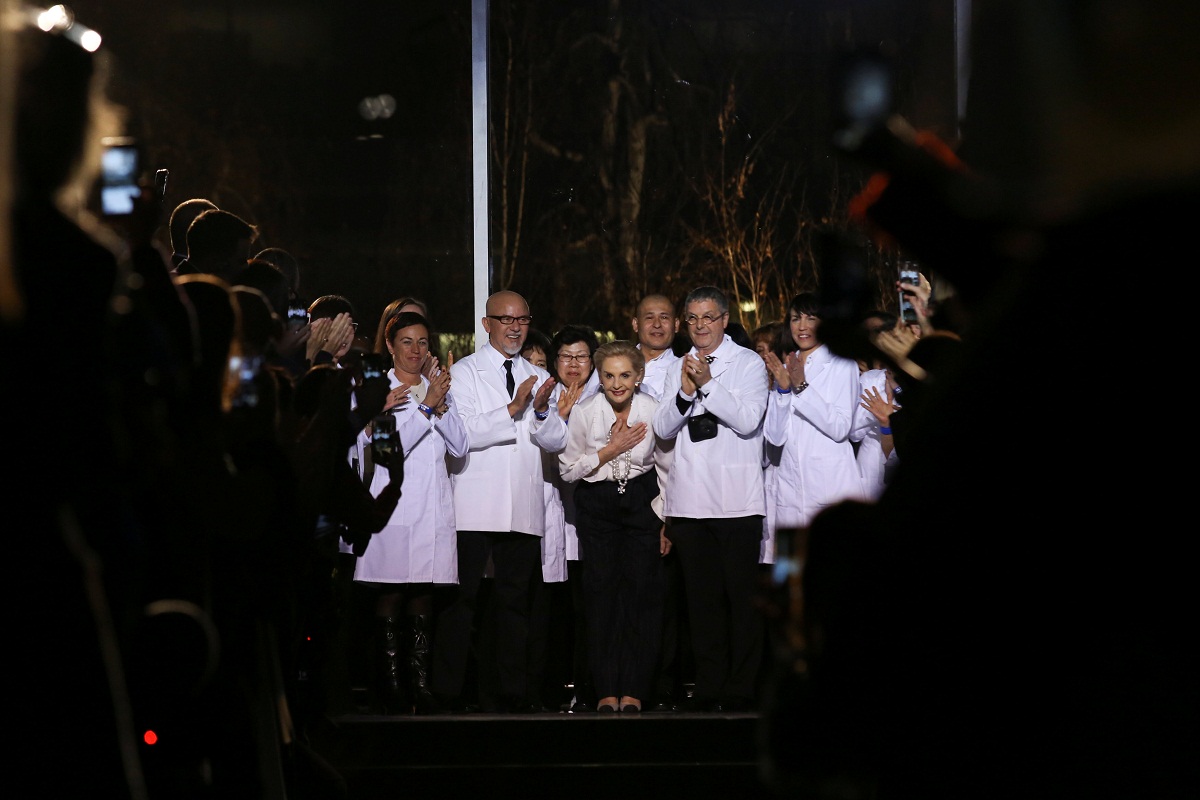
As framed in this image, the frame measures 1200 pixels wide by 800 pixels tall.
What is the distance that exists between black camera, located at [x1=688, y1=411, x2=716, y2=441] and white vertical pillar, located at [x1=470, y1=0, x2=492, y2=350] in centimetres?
208

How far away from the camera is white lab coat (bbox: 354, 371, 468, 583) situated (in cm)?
597

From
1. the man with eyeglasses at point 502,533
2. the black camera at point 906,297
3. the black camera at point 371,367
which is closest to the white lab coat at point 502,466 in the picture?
the man with eyeglasses at point 502,533

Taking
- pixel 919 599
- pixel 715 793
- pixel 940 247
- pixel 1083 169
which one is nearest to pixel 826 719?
pixel 919 599

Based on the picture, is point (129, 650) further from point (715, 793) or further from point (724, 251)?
point (724, 251)

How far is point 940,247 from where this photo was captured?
1.52m

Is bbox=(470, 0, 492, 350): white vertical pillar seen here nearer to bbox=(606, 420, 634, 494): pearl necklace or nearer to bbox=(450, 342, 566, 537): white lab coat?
bbox=(450, 342, 566, 537): white lab coat

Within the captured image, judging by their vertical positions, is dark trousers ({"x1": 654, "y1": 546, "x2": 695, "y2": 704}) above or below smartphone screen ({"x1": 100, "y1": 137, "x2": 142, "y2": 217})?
below

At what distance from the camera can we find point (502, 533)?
621cm

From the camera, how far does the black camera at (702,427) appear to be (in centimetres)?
616

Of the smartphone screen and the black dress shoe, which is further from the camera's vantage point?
the black dress shoe

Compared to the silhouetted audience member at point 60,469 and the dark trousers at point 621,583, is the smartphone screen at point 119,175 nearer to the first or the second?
the silhouetted audience member at point 60,469

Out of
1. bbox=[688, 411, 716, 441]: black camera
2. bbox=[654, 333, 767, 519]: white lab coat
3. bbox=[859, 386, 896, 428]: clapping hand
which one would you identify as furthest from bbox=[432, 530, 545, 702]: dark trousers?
bbox=[859, 386, 896, 428]: clapping hand

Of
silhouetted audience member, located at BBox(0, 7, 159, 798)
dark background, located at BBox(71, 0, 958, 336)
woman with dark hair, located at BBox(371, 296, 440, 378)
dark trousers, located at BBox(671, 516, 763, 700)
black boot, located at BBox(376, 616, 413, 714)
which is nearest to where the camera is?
silhouetted audience member, located at BBox(0, 7, 159, 798)

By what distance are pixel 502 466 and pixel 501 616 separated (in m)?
0.65
